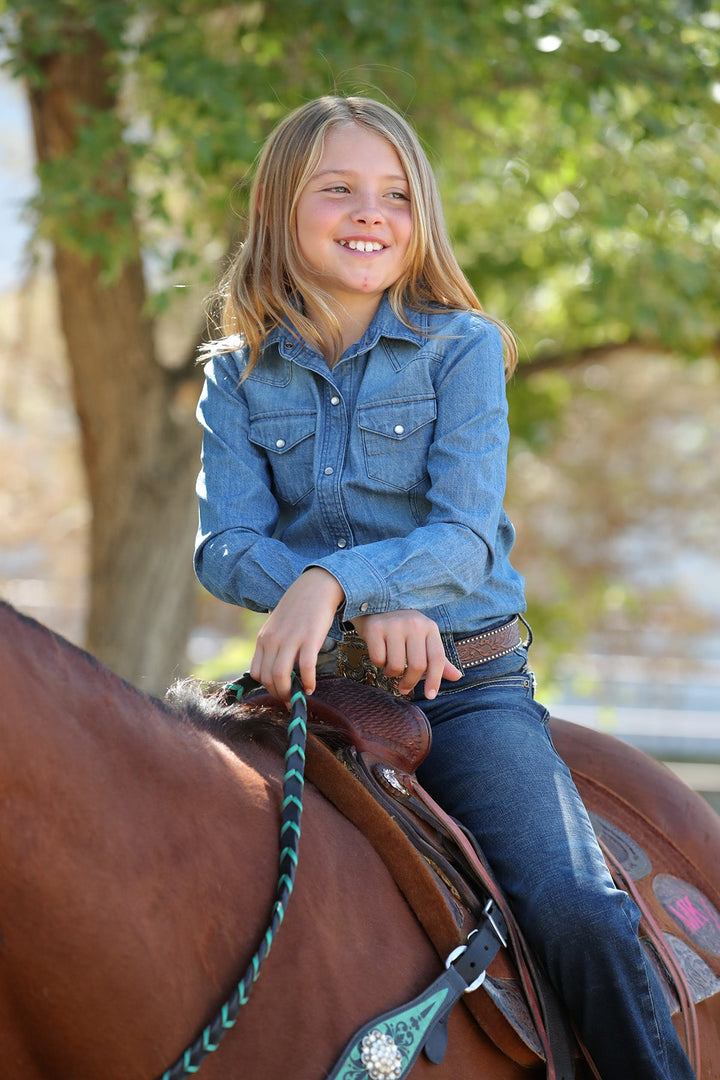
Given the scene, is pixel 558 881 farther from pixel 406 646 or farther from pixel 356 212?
pixel 356 212

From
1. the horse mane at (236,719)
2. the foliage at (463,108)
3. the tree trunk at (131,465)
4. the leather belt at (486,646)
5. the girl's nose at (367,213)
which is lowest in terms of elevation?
the tree trunk at (131,465)

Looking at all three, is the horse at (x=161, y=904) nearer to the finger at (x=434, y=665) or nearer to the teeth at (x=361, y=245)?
the finger at (x=434, y=665)

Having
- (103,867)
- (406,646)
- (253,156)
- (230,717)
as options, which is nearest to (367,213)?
(406,646)

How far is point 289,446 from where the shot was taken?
2.22 meters

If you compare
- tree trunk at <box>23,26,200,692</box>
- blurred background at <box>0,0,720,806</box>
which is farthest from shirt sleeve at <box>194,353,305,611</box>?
tree trunk at <box>23,26,200,692</box>

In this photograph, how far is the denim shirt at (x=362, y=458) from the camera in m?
2.07

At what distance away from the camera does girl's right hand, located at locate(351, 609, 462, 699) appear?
1.90 m

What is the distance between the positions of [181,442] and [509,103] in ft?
9.69

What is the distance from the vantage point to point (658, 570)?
72.1ft

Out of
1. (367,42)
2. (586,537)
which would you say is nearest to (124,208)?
(367,42)

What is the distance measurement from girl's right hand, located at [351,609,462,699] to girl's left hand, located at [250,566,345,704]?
0.31 ft

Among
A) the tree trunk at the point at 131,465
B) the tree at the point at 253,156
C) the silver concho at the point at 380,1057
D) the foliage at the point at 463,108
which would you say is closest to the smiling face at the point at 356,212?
the silver concho at the point at 380,1057

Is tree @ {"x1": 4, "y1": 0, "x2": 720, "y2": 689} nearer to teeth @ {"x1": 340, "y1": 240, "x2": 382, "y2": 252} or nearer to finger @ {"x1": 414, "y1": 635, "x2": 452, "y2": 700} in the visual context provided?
teeth @ {"x1": 340, "y1": 240, "x2": 382, "y2": 252}

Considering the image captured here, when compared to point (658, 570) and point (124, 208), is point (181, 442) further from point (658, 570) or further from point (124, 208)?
point (658, 570)
